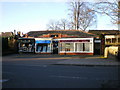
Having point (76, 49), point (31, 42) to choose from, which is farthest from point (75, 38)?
Answer: point (31, 42)

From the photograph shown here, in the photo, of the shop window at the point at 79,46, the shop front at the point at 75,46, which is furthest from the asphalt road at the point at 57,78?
the shop window at the point at 79,46

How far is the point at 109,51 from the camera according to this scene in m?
26.1

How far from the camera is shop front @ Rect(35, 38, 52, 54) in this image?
114 ft

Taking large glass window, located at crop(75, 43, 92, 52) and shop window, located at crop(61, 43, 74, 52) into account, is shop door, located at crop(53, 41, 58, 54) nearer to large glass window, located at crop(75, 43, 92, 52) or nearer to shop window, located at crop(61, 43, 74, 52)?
shop window, located at crop(61, 43, 74, 52)

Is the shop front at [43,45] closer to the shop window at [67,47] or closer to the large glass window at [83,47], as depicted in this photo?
the shop window at [67,47]

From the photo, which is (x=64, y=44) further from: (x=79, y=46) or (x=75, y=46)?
(x=79, y=46)

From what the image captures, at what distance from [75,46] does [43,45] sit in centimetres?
636

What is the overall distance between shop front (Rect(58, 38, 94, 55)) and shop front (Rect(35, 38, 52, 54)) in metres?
2.16

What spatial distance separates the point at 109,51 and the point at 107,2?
846 centimetres

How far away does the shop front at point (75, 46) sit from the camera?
1308 inches

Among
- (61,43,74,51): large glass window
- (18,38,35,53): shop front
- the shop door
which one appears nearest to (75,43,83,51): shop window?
(61,43,74,51): large glass window

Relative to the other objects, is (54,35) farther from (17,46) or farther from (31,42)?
(17,46)

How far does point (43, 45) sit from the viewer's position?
3509 centimetres

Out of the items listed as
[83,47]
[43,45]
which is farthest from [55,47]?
[83,47]
